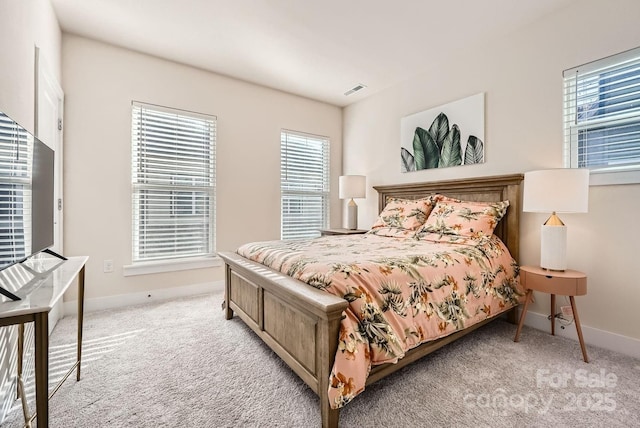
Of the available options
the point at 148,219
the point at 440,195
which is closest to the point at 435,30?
the point at 440,195

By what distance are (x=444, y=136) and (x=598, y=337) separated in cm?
220

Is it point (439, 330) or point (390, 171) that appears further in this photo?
point (390, 171)

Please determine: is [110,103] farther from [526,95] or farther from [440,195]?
[526,95]

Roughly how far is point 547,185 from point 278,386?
2221mm

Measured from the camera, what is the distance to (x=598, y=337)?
7.04 ft

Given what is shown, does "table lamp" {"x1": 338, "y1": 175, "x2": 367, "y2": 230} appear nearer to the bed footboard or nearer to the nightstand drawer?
the bed footboard

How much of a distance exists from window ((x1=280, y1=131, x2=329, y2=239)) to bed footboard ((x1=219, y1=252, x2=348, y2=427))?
1935 mm

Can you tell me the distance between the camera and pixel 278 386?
1.63 m

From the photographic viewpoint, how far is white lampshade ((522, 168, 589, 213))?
193 cm

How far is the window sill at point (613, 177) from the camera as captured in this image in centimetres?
198

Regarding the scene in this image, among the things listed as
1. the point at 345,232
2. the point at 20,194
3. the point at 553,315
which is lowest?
the point at 553,315

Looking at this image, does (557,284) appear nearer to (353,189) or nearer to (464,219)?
(464,219)

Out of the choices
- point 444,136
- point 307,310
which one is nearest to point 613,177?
point 444,136

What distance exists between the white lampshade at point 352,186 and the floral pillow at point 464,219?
131 centimetres
